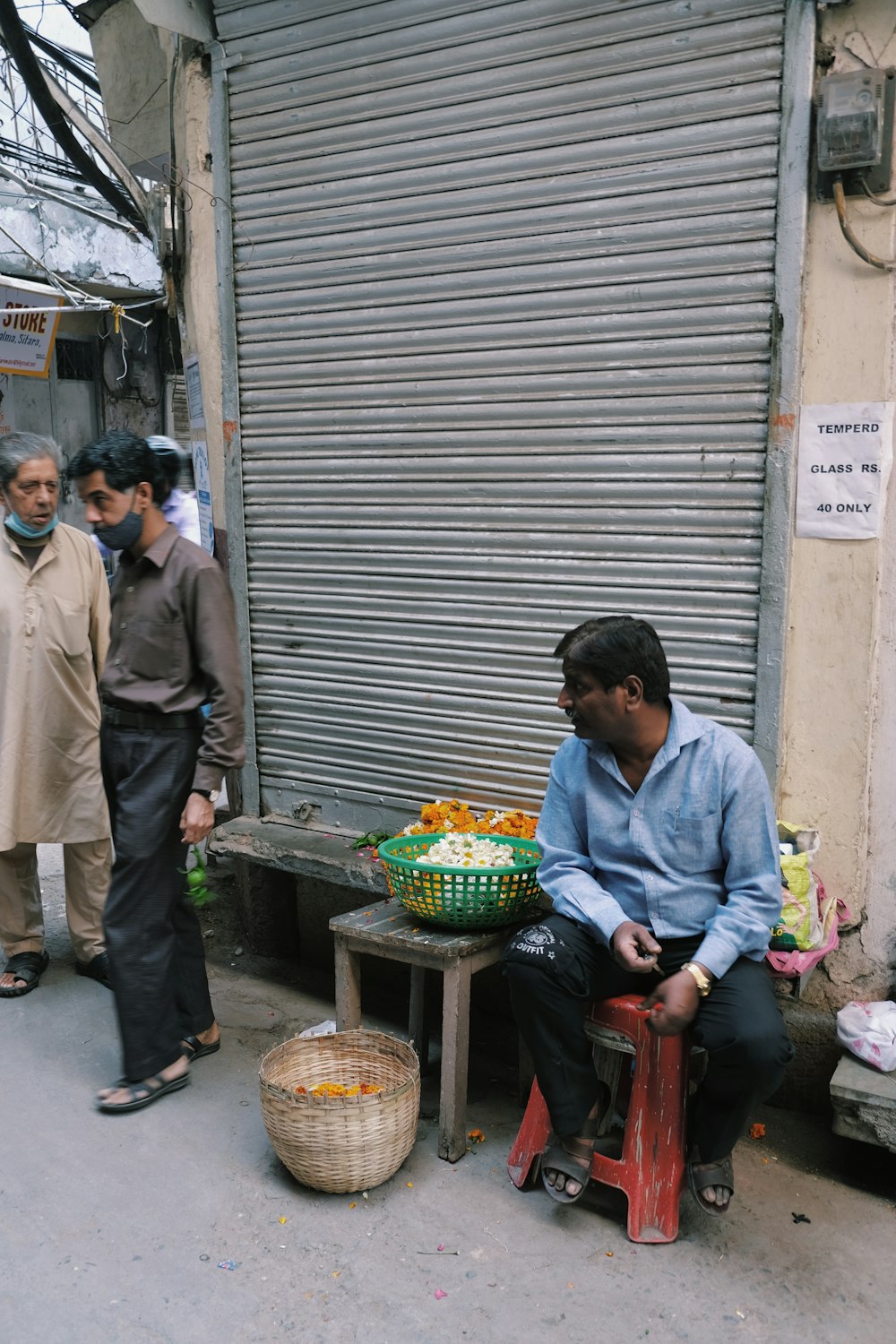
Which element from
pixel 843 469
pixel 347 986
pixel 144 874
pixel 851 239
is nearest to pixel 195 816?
pixel 144 874

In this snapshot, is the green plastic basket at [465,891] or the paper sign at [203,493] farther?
the paper sign at [203,493]

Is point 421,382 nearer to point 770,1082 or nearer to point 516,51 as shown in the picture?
point 516,51

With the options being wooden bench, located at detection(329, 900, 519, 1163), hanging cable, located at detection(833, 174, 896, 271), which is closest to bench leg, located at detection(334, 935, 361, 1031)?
wooden bench, located at detection(329, 900, 519, 1163)

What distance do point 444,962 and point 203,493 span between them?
2.89 metres

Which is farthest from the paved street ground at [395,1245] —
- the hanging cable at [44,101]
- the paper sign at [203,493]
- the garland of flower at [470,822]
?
the hanging cable at [44,101]

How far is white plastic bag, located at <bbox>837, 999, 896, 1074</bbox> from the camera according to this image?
123 inches

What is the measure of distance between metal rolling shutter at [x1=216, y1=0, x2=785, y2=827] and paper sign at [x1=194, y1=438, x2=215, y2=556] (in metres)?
0.38

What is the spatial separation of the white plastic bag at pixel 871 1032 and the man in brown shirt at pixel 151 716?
6.66 feet

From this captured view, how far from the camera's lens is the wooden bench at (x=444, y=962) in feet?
10.8

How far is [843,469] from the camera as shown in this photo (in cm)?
336

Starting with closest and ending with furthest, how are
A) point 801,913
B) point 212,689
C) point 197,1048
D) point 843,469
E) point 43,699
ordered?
point 801,913
point 843,469
point 212,689
point 197,1048
point 43,699

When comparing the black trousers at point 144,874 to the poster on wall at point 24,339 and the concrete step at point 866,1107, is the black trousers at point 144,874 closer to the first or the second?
the concrete step at point 866,1107

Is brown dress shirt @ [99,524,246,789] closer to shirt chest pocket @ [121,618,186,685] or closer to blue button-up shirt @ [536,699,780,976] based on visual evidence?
shirt chest pocket @ [121,618,186,685]

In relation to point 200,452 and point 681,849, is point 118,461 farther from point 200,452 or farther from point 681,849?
point 681,849
